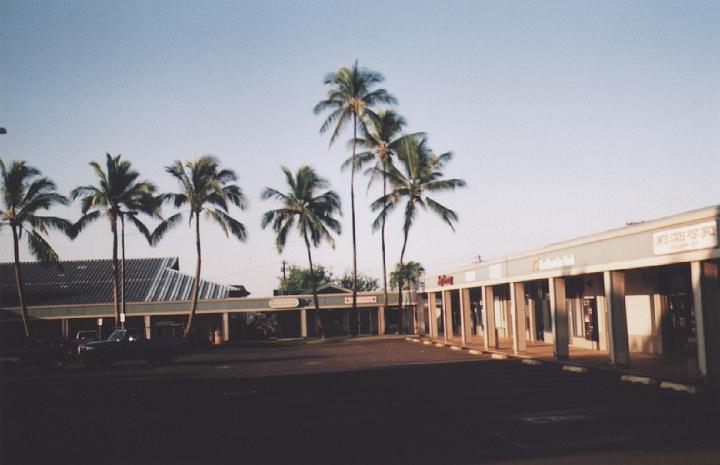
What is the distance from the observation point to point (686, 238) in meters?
16.5

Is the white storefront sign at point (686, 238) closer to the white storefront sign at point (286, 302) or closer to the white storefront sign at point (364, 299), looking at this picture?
the white storefront sign at point (364, 299)

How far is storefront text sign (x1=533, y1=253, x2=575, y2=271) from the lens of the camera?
23.5m

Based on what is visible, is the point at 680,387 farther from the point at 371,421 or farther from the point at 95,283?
the point at 95,283

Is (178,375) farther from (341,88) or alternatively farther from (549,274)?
(341,88)

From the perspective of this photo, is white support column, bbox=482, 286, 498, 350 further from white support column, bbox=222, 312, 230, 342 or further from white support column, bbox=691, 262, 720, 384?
white support column, bbox=222, 312, 230, 342

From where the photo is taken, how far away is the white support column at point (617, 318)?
66.9 feet

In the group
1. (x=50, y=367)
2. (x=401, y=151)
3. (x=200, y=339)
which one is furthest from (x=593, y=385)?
(x=200, y=339)

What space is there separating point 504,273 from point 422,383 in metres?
12.9

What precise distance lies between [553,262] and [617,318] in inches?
178

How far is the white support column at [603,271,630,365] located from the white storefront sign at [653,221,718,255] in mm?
2894

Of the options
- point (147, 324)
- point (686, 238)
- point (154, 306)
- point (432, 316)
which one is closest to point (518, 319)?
point (686, 238)

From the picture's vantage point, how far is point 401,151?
46.8m

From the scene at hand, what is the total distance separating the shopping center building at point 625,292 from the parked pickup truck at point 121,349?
51.4 ft

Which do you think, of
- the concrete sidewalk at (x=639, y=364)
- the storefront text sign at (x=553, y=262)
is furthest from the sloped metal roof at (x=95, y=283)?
the storefront text sign at (x=553, y=262)
